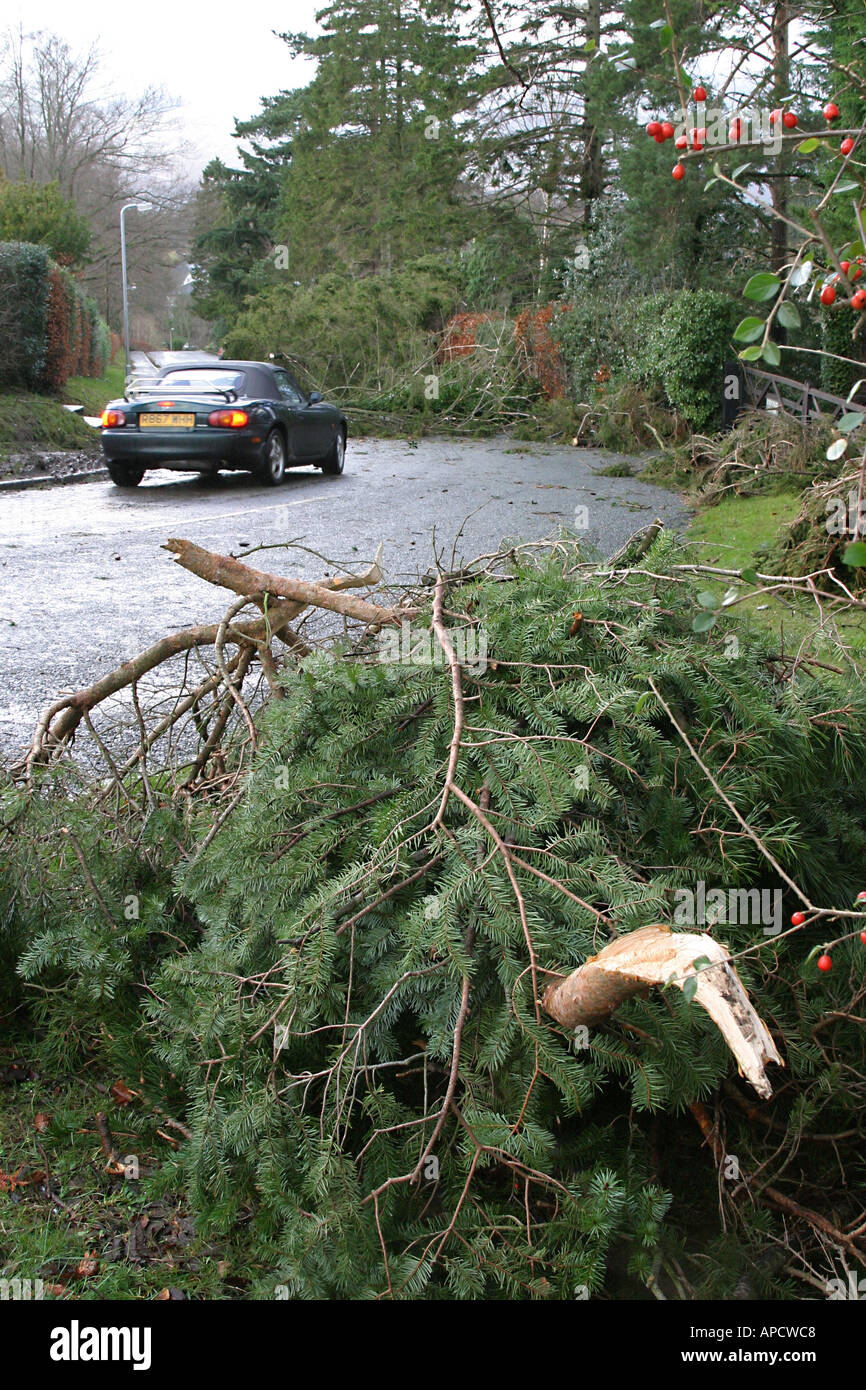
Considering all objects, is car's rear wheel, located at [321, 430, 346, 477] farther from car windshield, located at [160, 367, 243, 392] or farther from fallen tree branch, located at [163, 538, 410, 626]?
fallen tree branch, located at [163, 538, 410, 626]

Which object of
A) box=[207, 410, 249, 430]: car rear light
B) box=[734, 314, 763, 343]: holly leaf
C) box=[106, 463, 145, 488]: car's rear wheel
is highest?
box=[207, 410, 249, 430]: car rear light

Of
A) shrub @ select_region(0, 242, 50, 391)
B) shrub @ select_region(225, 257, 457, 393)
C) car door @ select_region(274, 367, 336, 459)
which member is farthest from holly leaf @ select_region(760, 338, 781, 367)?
shrub @ select_region(225, 257, 457, 393)

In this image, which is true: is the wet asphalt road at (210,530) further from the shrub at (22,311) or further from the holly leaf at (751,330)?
the shrub at (22,311)

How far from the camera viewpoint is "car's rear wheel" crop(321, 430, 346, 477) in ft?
54.1

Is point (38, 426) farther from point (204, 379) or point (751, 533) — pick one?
point (751, 533)

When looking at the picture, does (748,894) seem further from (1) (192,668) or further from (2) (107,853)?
(1) (192,668)

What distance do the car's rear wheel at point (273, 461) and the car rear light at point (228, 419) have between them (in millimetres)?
520

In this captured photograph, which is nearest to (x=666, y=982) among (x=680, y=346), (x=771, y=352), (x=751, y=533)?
(x=771, y=352)

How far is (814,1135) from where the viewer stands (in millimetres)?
2391

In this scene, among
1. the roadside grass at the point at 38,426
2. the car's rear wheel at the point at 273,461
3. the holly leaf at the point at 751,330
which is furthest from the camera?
the roadside grass at the point at 38,426

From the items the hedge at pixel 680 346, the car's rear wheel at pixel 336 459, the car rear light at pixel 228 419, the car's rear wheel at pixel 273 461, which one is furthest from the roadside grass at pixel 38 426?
the hedge at pixel 680 346

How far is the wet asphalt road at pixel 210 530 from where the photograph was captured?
6.87m

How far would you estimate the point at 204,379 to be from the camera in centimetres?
1498

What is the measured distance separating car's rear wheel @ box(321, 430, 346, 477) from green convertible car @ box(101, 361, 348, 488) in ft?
2.08
